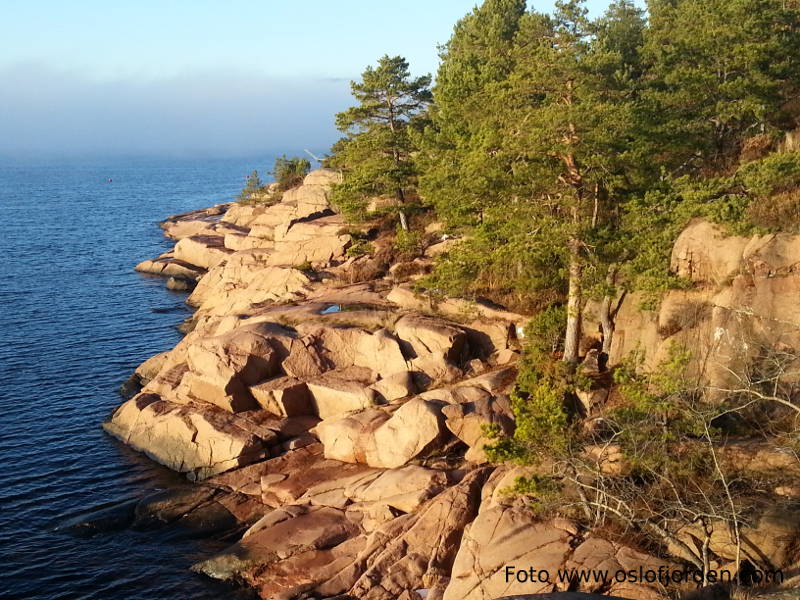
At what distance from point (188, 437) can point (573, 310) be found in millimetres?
18326

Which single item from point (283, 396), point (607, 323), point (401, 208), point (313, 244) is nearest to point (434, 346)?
point (283, 396)

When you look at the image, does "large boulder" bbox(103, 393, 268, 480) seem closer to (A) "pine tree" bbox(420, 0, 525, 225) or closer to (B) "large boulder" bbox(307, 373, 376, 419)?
(B) "large boulder" bbox(307, 373, 376, 419)

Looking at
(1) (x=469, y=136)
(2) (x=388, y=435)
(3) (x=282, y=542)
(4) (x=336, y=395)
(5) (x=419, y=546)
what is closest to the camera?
(5) (x=419, y=546)

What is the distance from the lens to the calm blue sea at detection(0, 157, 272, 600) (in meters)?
25.1

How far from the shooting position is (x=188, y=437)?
32.5 m

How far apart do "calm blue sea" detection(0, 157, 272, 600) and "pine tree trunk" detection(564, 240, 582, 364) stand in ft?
53.1

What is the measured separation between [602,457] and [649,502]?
171cm

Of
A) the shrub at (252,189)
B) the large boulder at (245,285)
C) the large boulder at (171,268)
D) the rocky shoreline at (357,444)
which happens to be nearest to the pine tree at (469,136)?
the rocky shoreline at (357,444)

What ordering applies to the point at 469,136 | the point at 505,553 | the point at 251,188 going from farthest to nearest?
the point at 251,188 → the point at 469,136 → the point at 505,553

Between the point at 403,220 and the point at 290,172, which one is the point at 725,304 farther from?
the point at 290,172

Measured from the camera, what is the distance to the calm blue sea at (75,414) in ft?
82.5


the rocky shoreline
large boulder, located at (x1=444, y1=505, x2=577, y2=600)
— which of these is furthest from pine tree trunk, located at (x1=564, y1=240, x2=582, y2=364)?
large boulder, located at (x1=444, y1=505, x2=577, y2=600)

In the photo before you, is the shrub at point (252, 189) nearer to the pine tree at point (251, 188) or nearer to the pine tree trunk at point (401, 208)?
the pine tree at point (251, 188)

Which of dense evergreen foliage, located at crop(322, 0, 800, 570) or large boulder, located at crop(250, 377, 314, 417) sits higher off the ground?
dense evergreen foliage, located at crop(322, 0, 800, 570)
